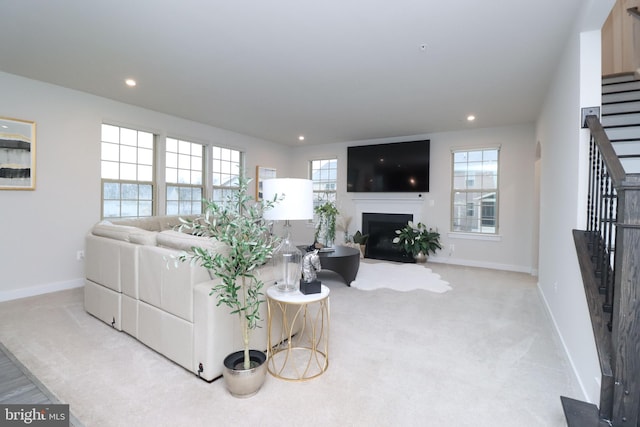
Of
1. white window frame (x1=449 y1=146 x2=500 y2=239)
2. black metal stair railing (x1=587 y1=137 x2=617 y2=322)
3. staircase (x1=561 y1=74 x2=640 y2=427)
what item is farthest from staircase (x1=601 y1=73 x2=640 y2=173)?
white window frame (x1=449 y1=146 x2=500 y2=239)

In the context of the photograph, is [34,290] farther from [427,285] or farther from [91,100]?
[427,285]

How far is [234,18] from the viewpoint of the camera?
2.42m

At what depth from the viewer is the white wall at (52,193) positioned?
3.60 m

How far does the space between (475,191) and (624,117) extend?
2.97 metres

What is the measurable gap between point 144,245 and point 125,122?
3030 mm

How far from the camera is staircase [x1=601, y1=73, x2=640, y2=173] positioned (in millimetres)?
2562

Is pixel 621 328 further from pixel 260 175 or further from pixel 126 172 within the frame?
pixel 260 175

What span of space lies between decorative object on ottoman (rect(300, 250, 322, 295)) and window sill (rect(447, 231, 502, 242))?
4.53 m

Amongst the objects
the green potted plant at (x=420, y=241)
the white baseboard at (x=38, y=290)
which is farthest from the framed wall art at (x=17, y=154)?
the green potted plant at (x=420, y=241)

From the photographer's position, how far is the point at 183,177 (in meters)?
5.51

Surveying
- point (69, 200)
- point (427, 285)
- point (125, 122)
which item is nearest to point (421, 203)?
point (427, 285)

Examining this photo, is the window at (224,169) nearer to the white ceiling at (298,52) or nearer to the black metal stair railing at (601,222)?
the white ceiling at (298,52)

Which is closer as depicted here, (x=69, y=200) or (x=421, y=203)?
(x=69, y=200)

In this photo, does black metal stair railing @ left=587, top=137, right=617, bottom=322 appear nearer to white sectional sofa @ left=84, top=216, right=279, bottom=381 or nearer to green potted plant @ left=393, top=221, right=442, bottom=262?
white sectional sofa @ left=84, top=216, right=279, bottom=381
